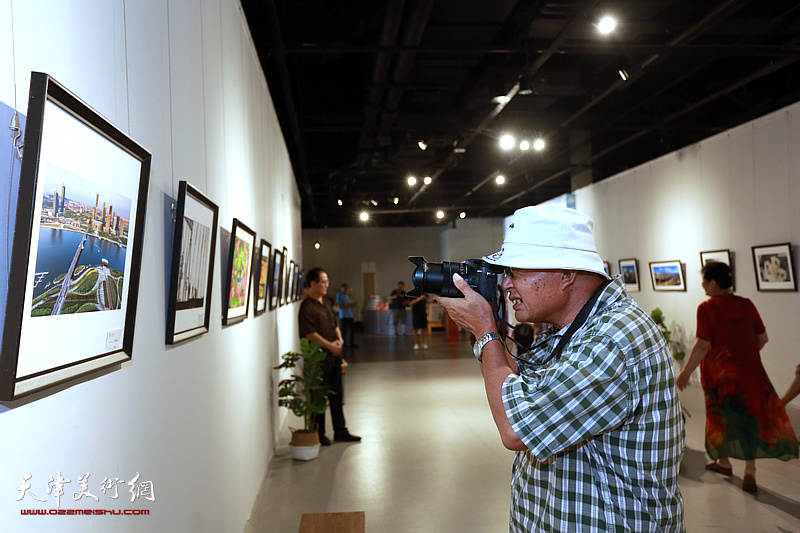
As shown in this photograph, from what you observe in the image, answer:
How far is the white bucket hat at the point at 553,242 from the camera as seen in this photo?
1666mm

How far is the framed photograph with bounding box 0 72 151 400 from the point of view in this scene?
105cm

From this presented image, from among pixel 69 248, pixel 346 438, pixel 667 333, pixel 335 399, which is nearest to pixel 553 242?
pixel 69 248

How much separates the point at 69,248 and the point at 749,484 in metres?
5.00

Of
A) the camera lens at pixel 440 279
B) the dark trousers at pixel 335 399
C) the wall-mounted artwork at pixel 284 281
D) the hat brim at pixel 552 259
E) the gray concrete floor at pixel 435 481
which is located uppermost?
the wall-mounted artwork at pixel 284 281

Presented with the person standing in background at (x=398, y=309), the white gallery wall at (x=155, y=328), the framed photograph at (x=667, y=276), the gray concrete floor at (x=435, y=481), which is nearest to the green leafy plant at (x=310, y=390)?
the gray concrete floor at (x=435, y=481)

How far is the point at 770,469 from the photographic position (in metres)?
5.26

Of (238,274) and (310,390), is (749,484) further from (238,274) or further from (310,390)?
(238,274)

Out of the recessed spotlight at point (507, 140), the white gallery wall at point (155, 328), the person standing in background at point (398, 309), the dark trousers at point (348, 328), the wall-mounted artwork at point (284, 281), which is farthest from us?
the person standing in background at point (398, 309)

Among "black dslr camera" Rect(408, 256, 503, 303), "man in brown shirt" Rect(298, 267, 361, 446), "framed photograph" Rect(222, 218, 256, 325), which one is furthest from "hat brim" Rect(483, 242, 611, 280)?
"man in brown shirt" Rect(298, 267, 361, 446)

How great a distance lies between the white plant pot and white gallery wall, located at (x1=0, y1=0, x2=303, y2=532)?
155 cm

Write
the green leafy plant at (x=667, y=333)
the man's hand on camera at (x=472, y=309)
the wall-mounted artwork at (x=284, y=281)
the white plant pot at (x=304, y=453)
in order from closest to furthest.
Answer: the man's hand on camera at (x=472, y=309) < the white plant pot at (x=304, y=453) < the wall-mounted artwork at (x=284, y=281) < the green leafy plant at (x=667, y=333)

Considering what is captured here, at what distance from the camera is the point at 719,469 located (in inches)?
203

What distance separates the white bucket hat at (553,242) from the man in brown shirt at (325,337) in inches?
184

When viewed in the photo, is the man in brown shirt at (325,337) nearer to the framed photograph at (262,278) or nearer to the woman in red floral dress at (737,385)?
the framed photograph at (262,278)
